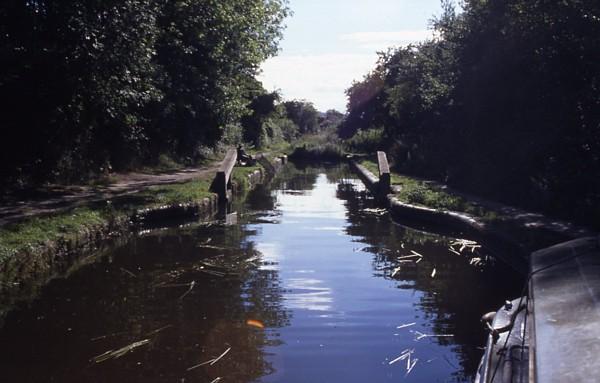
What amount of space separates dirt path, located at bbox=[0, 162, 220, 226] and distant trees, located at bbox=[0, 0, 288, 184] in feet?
1.70

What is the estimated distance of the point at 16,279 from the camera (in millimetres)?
8320

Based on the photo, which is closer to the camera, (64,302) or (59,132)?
(64,302)

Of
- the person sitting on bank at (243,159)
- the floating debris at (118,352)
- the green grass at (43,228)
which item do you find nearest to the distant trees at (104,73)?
the green grass at (43,228)

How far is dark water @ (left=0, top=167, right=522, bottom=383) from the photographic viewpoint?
5.65 metres

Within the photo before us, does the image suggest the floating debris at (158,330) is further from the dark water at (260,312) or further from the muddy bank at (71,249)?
the muddy bank at (71,249)

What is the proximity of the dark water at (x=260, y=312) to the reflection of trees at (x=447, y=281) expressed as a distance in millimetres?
23

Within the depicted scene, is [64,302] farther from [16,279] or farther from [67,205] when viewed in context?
[67,205]

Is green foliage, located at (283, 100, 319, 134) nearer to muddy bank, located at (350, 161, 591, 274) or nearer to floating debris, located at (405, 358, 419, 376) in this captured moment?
muddy bank, located at (350, 161, 591, 274)

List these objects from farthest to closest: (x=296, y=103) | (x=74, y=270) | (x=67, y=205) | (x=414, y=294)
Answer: (x=296, y=103) → (x=67, y=205) → (x=74, y=270) → (x=414, y=294)

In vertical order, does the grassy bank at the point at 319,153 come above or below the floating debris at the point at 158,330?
above

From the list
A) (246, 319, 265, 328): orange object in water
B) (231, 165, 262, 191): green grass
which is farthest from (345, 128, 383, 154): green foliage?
(246, 319, 265, 328): orange object in water

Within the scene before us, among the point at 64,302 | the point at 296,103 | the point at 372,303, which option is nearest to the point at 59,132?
the point at 64,302

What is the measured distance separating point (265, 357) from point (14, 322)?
283 centimetres

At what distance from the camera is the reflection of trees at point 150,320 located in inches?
219
